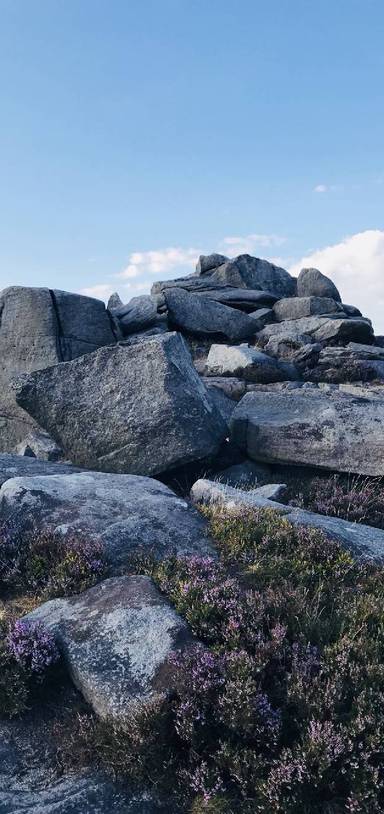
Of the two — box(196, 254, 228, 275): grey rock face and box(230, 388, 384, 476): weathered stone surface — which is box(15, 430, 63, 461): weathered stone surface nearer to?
box(230, 388, 384, 476): weathered stone surface

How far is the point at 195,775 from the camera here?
5270 mm

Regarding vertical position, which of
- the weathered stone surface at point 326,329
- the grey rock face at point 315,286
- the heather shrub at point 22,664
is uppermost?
the grey rock face at point 315,286

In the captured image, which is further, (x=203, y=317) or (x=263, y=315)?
(x=263, y=315)

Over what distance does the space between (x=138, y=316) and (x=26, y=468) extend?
650 inches

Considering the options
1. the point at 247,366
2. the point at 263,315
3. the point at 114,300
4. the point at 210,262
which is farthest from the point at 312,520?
the point at 210,262

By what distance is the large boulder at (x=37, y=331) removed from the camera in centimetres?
2248

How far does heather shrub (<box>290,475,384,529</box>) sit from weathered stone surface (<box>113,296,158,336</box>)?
51.6 feet

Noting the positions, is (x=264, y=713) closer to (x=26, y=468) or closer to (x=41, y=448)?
(x=26, y=468)

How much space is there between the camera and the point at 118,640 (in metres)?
6.63

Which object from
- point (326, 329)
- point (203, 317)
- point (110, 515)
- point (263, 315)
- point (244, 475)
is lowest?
point (244, 475)

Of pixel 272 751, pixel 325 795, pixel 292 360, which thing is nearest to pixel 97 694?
pixel 272 751

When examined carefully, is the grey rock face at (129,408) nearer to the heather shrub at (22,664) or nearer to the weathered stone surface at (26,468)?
the weathered stone surface at (26,468)

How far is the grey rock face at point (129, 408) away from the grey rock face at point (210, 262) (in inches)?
1346

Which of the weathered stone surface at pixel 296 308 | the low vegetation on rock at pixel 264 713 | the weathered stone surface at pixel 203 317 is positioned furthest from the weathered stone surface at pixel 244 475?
the weathered stone surface at pixel 296 308
